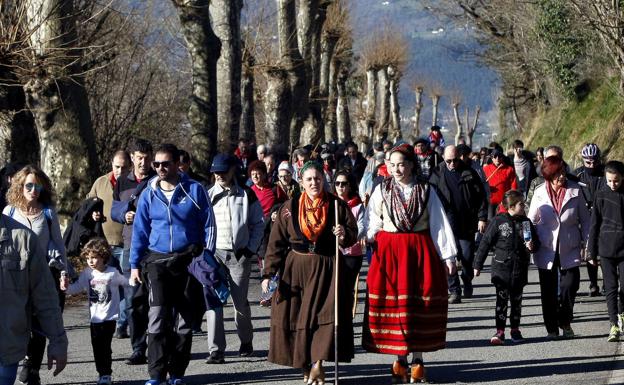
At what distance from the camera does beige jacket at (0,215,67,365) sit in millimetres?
6865

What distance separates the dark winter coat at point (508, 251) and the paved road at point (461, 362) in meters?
0.60

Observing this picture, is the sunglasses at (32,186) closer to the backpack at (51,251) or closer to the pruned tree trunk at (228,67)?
the backpack at (51,251)

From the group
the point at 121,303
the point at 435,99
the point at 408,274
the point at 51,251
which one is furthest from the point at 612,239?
the point at 435,99

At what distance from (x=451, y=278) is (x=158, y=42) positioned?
25384mm

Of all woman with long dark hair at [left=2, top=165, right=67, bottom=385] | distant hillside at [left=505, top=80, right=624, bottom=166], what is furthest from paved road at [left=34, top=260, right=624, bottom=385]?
distant hillside at [left=505, top=80, right=624, bottom=166]

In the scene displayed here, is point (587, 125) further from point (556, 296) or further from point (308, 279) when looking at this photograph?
point (308, 279)

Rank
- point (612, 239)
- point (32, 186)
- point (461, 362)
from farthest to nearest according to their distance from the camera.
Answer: point (612, 239) < point (461, 362) < point (32, 186)

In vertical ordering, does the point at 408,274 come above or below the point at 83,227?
below

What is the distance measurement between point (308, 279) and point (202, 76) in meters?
12.9

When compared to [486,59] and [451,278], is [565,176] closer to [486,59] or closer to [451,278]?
[451,278]

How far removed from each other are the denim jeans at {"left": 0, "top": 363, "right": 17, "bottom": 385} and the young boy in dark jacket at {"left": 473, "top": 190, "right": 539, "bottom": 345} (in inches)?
250

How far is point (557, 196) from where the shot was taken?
12.6 m

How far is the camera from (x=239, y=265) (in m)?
11.7

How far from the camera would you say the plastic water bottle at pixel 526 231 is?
490 inches
